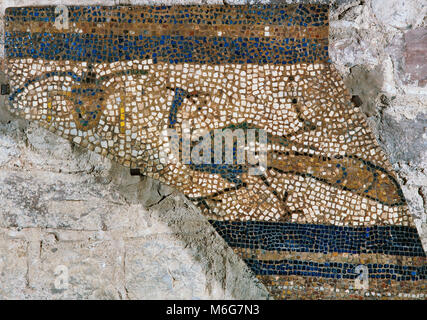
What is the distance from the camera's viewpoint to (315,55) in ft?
6.41

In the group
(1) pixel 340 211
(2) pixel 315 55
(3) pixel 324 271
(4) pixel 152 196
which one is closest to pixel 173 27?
(2) pixel 315 55

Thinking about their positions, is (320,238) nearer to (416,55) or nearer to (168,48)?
(416,55)

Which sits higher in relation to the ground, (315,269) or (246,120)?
(246,120)

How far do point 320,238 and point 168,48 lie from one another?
1099 millimetres

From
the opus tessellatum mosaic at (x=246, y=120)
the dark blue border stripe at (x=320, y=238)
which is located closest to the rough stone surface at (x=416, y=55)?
the opus tessellatum mosaic at (x=246, y=120)

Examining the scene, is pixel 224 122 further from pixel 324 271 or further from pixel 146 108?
pixel 324 271

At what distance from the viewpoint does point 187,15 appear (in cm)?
196

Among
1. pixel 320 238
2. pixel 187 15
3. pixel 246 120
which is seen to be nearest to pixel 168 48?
pixel 187 15

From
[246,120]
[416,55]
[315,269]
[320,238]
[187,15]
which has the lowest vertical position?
[315,269]

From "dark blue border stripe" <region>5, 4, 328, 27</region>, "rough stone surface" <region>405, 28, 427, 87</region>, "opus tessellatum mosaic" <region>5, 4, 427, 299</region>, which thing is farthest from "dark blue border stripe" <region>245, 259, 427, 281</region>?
"dark blue border stripe" <region>5, 4, 328, 27</region>

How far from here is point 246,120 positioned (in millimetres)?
1973

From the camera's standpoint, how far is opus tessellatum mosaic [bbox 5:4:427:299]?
6.43 ft

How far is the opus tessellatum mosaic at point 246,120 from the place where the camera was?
196 cm

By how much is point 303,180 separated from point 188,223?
558 mm
